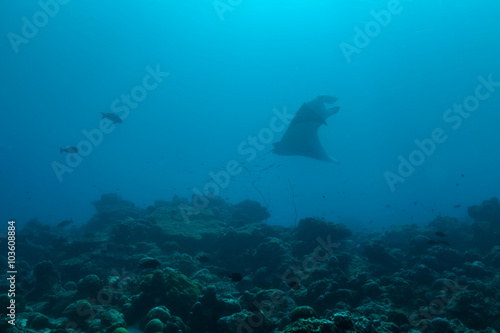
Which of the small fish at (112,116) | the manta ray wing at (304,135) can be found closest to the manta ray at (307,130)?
the manta ray wing at (304,135)

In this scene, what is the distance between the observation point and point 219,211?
19969mm

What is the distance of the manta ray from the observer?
56.4 ft

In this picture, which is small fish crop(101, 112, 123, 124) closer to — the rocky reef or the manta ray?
the rocky reef

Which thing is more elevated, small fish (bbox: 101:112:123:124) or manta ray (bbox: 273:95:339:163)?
small fish (bbox: 101:112:123:124)

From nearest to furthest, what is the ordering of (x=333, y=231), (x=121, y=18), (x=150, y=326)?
(x=150, y=326), (x=333, y=231), (x=121, y=18)

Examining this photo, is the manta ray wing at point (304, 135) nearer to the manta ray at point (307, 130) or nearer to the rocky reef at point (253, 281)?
the manta ray at point (307, 130)

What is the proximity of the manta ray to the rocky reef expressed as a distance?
21.7 ft

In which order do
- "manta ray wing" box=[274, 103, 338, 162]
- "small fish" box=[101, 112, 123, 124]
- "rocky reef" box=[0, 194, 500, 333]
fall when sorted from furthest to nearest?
"manta ray wing" box=[274, 103, 338, 162], "small fish" box=[101, 112, 123, 124], "rocky reef" box=[0, 194, 500, 333]

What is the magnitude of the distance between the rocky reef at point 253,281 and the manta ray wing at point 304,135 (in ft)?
21.5

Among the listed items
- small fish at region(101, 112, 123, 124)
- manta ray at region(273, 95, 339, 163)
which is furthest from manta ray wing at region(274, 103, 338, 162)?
small fish at region(101, 112, 123, 124)

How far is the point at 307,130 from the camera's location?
62.2ft

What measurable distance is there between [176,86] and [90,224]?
11330 centimetres

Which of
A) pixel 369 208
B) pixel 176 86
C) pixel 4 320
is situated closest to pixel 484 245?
pixel 4 320

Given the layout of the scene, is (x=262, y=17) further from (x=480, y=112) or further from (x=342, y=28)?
(x=480, y=112)
